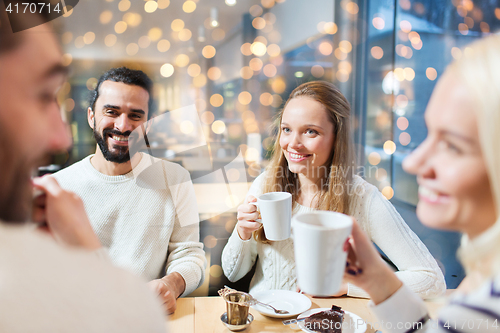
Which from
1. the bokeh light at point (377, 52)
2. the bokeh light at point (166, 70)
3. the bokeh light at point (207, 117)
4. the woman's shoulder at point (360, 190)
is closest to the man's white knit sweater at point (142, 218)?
the woman's shoulder at point (360, 190)

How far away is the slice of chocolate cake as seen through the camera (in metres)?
0.85

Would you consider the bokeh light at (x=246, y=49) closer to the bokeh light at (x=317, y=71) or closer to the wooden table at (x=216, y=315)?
the bokeh light at (x=317, y=71)

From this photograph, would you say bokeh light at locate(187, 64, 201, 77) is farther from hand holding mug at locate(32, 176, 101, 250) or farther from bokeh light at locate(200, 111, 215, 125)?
hand holding mug at locate(32, 176, 101, 250)

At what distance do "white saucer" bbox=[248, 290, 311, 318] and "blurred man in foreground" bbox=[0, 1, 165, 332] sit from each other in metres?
0.64

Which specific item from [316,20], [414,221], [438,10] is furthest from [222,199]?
[438,10]

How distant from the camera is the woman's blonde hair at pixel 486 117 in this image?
1.23 ft

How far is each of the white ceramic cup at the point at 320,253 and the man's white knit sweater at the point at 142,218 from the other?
2.77 ft

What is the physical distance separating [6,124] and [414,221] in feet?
7.97

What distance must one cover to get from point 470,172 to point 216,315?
780mm

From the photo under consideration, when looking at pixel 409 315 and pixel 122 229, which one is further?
pixel 122 229

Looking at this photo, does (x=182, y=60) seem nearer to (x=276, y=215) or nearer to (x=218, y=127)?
(x=218, y=127)

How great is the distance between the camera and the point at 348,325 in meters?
0.89

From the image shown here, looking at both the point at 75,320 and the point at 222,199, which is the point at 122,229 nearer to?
the point at 222,199

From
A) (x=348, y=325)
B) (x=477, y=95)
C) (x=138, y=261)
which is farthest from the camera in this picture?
(x=138, y=261)
